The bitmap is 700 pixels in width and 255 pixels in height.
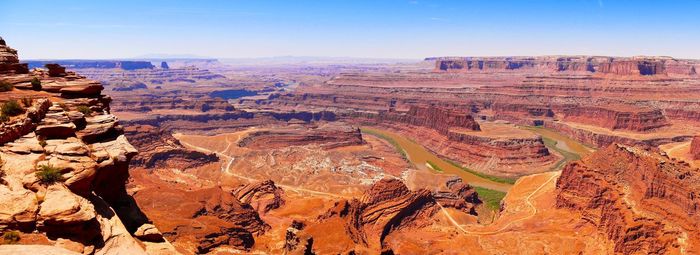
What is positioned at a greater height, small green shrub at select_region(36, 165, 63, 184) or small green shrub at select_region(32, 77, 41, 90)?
small green shrub at select_region(32, 77, 41, 90)

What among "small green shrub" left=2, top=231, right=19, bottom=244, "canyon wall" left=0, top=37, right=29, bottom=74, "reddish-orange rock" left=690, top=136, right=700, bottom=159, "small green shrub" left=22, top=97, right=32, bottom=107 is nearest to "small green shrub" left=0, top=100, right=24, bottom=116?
"small green shrub" left=22, top=97, right=32, bottom=107

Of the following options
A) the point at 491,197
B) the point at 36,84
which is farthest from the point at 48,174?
the point at 491,197

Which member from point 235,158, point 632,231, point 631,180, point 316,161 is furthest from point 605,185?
point 235,158

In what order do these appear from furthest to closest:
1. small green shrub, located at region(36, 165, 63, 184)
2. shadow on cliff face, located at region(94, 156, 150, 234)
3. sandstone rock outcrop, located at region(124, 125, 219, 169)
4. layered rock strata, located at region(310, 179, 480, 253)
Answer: sandstone rock outcrop, located at region(124, 125, 219, 169), layered rock strata, located at region(310, 179, 480, 253), shadow on cliff face, located at region(94, 156, 150, 234), small green shrub, located at region(36, 165, 63, 184)

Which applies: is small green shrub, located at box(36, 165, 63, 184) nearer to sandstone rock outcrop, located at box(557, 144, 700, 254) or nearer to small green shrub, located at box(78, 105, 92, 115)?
small green shrub, located at box(78, 105, 92, 115)

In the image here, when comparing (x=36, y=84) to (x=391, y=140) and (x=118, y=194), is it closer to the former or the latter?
(x=118, y=194)

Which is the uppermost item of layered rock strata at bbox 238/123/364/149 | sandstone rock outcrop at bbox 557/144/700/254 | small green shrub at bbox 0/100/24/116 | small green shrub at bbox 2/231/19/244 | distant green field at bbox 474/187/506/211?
small green shrub at bbox 0/100/24/116

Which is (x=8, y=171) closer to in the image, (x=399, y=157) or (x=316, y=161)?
(x=316, y=161)
